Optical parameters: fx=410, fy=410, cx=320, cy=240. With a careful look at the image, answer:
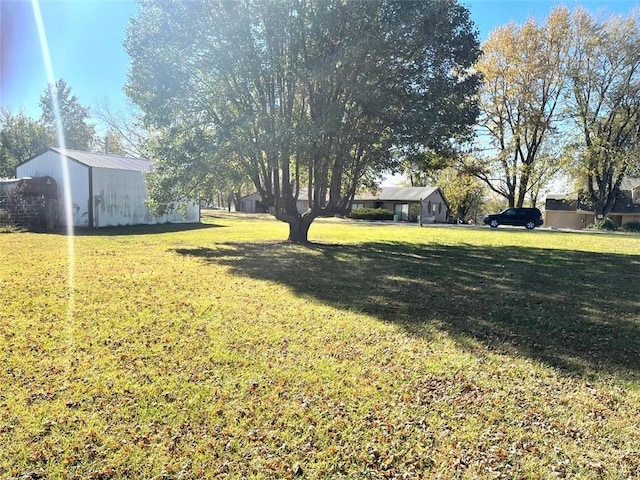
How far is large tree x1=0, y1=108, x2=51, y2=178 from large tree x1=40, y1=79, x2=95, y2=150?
6341 mm

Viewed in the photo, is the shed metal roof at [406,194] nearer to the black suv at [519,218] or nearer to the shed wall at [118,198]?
the black suv at [519,218]

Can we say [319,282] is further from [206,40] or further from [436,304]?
[206,40]

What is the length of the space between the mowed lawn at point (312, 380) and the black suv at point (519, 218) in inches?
1052

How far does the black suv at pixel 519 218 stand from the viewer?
106 feet

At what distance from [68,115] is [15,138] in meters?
9.27

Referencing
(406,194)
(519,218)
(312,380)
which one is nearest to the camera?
(312,380)

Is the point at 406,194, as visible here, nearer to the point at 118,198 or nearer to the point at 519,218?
the point at 519,218

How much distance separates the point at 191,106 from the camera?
12547 mm

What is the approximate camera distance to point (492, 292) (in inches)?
297

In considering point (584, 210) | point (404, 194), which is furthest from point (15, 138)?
point (584, 210)

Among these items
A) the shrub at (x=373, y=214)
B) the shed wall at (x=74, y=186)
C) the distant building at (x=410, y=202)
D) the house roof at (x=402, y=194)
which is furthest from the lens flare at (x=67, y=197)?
the shrub at (x=373, y=214)

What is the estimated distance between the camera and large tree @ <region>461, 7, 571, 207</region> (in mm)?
30562

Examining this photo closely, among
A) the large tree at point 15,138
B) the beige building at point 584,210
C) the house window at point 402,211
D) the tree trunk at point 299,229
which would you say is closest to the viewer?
the tree trunk at point 299,229

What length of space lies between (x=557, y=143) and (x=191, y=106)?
108ft
